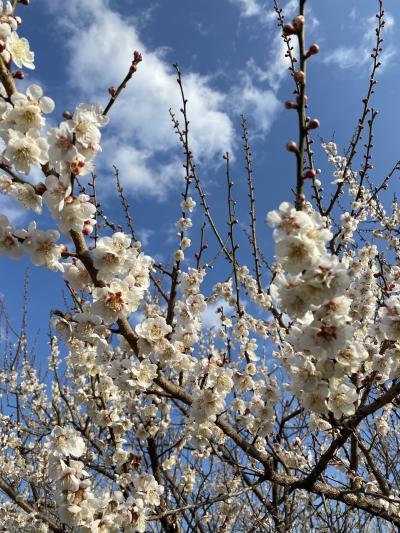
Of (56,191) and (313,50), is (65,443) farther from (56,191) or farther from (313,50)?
(313,50)

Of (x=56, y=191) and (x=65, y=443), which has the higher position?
(x=56, y=191)

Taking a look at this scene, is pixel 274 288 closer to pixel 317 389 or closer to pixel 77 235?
pixel 317 389

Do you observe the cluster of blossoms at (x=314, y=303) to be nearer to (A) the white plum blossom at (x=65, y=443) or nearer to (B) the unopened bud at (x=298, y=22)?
(B) the unopened bud at (x=298, y=22)

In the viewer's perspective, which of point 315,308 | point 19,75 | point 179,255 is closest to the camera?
point 315,308

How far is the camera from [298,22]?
5.59 feet

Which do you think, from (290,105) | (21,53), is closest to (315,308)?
(290,105)

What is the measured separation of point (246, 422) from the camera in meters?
3.29

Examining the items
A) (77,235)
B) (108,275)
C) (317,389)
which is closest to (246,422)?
(317,389)

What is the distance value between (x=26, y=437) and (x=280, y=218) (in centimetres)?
664

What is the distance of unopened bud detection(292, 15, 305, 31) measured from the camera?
5.57 feet

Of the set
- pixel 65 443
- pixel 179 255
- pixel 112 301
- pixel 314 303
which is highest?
pixel 179 255

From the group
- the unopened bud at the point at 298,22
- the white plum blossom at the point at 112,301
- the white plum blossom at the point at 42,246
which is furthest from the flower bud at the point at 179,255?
the unopened bud at the point at 298,22

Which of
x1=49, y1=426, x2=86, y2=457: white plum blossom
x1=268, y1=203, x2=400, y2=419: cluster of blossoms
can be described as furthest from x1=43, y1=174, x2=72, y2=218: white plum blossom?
x1=49, y1=426, x2=86, y2=457: white plum blossom

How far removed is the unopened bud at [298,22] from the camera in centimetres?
170
